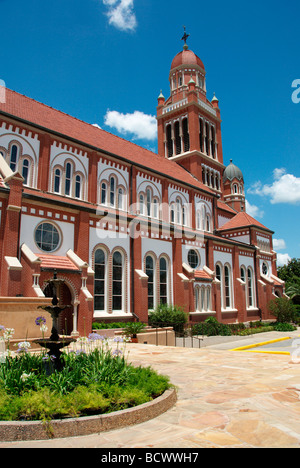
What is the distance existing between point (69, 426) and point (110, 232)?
18.6 m

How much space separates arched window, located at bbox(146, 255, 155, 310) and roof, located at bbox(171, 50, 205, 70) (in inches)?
1335

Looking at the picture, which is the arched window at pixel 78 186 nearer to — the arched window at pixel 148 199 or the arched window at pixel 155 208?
the arched window at pixel 148 199

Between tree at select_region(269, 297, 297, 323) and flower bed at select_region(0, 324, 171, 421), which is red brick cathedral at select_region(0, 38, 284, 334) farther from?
flower bed at select_region(0, 324, 171, 421)

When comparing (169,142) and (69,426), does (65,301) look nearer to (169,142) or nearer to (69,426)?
(69,426)

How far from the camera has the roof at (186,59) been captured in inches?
1889

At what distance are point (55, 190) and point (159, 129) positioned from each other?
28342 millimetres

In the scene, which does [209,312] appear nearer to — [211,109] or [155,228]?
[155,228]

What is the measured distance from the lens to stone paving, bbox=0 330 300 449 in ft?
14.4

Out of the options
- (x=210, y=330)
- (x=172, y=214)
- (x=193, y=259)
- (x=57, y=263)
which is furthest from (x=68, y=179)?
(x=210, y=330)

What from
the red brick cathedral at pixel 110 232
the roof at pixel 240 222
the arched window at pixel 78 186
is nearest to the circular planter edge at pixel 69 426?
the red brick cathedral at pixel 110 232

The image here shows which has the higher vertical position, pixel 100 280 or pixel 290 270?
pixel 290 270

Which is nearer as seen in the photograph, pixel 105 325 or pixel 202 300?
pixel 105 325

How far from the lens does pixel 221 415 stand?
5488mm
